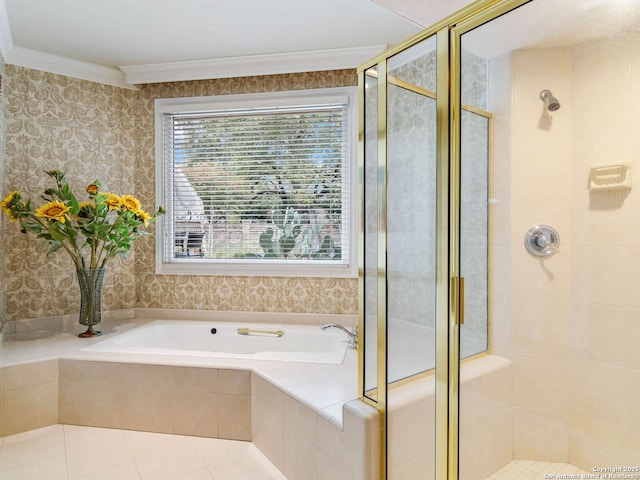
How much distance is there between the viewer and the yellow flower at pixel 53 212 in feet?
7.91

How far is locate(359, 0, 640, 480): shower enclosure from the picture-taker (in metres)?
0.95

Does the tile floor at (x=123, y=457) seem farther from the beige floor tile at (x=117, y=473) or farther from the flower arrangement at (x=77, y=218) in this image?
the flower arrangement at (x=77, y=218)

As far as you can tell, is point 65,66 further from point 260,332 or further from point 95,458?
point 95,458

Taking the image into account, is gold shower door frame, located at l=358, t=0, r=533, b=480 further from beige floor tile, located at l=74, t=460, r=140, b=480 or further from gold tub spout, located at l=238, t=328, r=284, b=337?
gold tub spout, located at l=238, t=328, r=284, b=337

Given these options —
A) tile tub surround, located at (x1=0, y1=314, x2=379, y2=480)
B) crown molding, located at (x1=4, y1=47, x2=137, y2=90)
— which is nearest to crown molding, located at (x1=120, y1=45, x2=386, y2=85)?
crown molding, located at (x1=4, y1=47, x2=137, y2=90)

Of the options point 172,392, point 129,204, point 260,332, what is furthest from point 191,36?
point 172,392

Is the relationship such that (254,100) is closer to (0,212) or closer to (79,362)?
(0,212)

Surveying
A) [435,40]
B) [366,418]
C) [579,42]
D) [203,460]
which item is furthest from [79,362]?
[579,42]

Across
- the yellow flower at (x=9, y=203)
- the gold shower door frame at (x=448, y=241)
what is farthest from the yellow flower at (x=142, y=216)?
the gold shower door frame at (x=448, y=241)

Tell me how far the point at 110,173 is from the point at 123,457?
7.08 feet

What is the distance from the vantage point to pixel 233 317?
3.18m

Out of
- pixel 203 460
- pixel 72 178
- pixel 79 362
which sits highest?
pixel 72 178

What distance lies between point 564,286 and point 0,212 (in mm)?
3312

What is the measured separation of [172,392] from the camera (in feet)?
7.08
